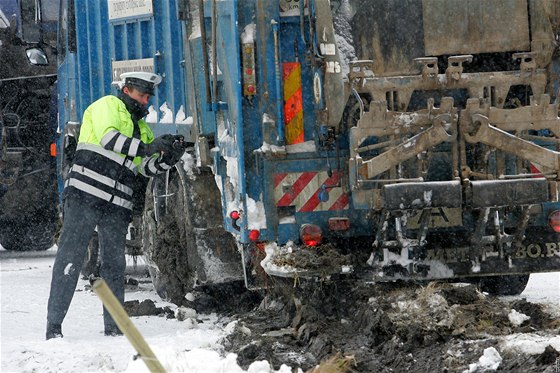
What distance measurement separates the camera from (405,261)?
22.3ft

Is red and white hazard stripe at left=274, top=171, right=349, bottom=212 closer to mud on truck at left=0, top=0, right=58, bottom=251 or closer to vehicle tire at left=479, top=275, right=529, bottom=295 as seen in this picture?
vehicle tire at left=479, top=275, right=529, bottom=295

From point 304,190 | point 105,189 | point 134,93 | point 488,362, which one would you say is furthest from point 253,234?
point 488,362

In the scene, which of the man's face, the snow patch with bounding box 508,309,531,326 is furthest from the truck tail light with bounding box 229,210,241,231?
the snow patch with bounding box 508,309,531,326

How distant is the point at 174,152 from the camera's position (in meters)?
7.28

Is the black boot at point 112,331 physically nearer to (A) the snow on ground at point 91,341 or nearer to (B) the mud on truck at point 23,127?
(A) the snow on ground at point 91,341

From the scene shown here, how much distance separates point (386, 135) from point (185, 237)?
210 centimetres

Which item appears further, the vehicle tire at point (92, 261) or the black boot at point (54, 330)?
the vehicle tire at point (92, 261)

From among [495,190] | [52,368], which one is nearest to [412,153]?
[495,190]

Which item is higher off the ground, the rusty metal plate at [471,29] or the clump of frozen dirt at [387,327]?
the rusty metal plate at [471,29]

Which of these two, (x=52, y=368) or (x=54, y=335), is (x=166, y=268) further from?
(x=52, y=368)

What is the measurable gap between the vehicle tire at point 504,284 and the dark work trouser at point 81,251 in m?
2.62

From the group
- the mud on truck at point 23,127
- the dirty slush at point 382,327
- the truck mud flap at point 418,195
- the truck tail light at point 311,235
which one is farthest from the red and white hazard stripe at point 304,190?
the mud on truck at point 23,127

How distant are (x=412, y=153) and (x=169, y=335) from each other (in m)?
1.78

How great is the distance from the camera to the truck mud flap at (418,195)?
20.8ft
